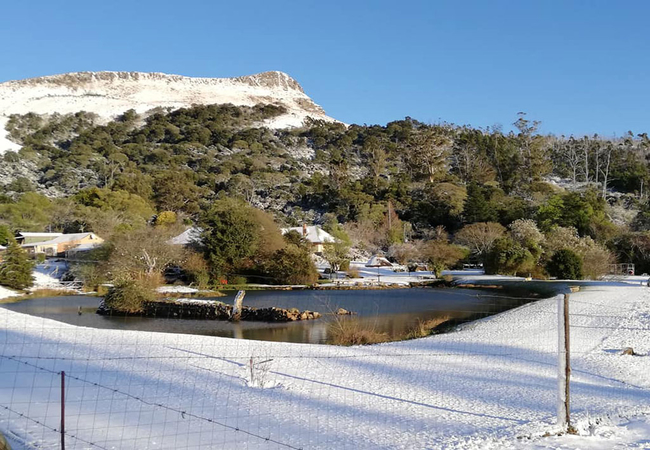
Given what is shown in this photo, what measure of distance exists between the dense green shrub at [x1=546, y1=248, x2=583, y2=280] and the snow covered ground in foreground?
49.8 feet

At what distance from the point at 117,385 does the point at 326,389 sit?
9.87ft

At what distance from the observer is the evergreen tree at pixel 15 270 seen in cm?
2573

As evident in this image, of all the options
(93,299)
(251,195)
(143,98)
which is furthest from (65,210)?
(143,98)

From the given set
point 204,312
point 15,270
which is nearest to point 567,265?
point 204,312

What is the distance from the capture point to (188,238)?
32000mm

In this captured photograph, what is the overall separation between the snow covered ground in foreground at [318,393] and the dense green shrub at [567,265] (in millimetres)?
15166

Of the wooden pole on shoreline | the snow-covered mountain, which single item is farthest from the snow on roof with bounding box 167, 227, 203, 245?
the snow-covered mountain

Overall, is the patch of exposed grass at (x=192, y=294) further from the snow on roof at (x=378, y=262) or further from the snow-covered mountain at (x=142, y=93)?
the snow-covered mountain at (x=142, y=93)

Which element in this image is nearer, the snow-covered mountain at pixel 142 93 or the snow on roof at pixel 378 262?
the snow on roof at pixel 378 262

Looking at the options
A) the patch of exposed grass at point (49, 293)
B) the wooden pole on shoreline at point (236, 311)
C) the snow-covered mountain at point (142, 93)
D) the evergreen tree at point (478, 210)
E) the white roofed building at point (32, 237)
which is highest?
the snow-covered mountain at point (142, 93)

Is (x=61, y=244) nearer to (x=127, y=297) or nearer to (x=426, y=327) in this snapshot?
(x=127, y=297)

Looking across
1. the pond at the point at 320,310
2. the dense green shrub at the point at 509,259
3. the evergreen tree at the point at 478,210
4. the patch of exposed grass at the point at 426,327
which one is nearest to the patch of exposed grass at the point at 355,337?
the pond at the point at 320,310

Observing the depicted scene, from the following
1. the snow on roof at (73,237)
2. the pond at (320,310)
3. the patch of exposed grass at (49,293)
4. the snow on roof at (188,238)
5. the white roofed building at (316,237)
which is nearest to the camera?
the pond at (320,310)

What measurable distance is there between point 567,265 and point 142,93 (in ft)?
393
